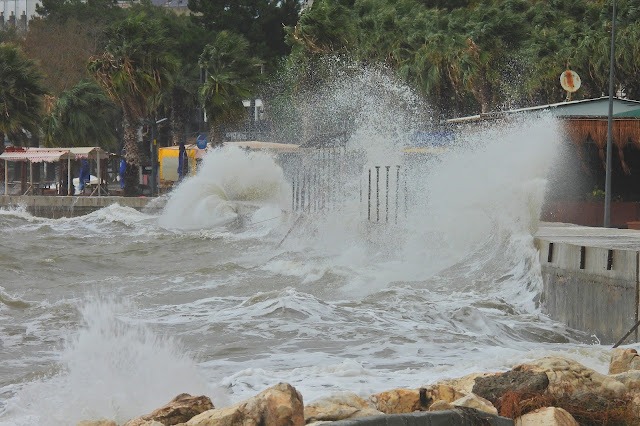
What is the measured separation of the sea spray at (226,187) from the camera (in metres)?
37.3

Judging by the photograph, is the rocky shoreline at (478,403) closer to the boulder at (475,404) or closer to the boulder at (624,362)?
the boulder at (475,404)

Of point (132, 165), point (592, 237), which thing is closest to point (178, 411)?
point (592, 237)

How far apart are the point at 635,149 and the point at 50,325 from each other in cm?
1378

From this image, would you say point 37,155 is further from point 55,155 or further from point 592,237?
point 592,237

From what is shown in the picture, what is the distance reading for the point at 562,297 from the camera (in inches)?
602

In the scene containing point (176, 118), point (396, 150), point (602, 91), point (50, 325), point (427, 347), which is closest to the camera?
point (427, 347)

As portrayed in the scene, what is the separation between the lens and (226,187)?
39969 millimetres

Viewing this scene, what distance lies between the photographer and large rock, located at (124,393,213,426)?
7.95 meters

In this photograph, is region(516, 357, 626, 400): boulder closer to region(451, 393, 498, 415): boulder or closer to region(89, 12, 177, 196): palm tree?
region(451, 393, 498, 415): boulder

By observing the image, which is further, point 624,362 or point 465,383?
point 624,362

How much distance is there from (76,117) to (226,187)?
16.6 metres

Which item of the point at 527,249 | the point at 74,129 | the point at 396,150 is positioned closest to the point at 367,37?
the point at 74,129

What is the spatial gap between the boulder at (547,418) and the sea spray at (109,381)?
282 centimetres

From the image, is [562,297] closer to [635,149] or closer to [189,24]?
[635,149]
